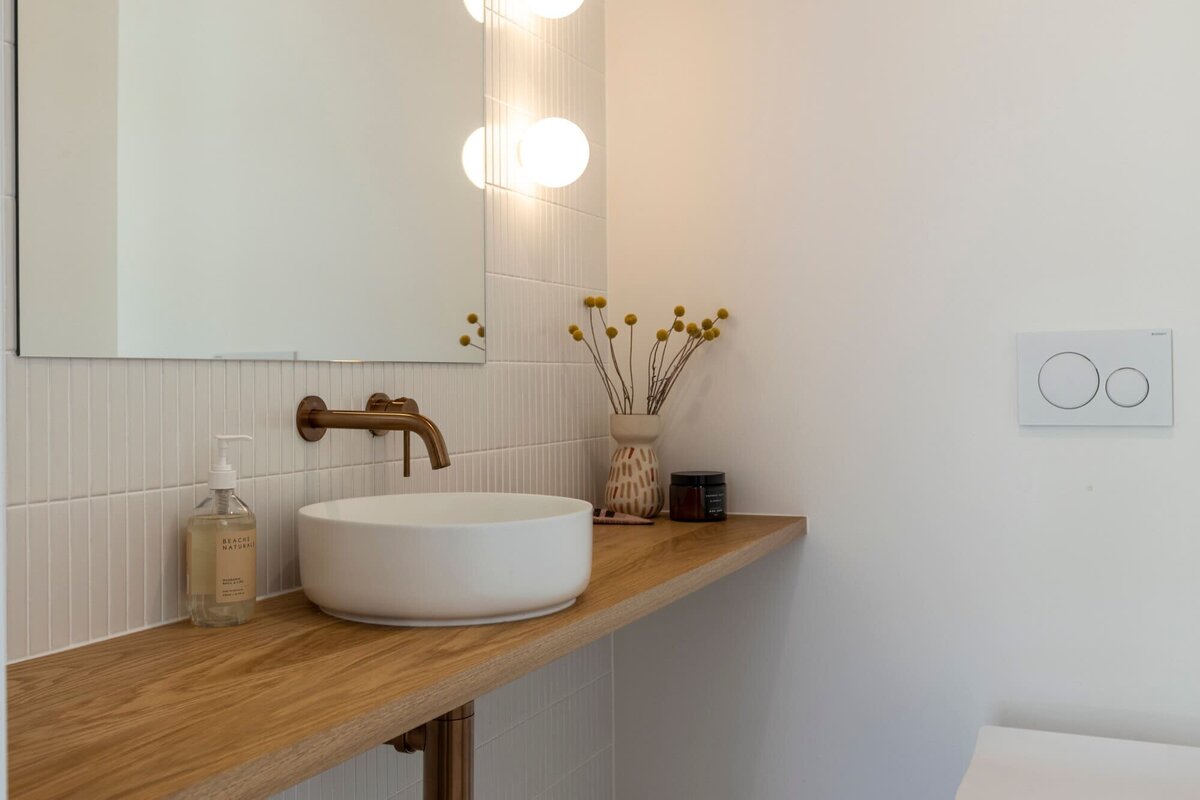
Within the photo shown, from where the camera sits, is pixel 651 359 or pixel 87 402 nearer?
pixel 87 402

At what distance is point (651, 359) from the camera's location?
6.85 feet

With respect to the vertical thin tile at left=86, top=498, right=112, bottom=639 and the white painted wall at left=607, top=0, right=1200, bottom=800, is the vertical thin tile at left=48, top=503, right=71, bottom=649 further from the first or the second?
the white painted wall at left=607, top=0, right=1200, bottom=800

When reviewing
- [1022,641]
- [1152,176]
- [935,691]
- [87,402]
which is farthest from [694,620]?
[87,402]

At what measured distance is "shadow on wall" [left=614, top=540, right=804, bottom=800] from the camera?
1963 mm

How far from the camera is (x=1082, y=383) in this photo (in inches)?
67.1

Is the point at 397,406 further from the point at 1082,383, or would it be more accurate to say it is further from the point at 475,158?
the point at 1082,383

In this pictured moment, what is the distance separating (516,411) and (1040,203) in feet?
3.18

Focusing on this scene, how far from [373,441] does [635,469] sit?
0.60 metres

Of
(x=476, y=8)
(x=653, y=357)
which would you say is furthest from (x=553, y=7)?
(x=653, y=357)

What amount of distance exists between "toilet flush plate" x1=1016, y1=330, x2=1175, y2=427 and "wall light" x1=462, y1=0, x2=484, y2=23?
3.49 feet

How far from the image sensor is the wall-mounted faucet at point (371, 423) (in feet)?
4.03

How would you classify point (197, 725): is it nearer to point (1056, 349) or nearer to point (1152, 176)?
point (1056, 349)

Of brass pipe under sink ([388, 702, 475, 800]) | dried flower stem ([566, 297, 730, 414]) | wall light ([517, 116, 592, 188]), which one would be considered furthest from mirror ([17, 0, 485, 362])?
brass pipe under sink ([388, 702, 475, 800])

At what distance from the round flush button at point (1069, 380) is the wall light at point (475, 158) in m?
1.00
